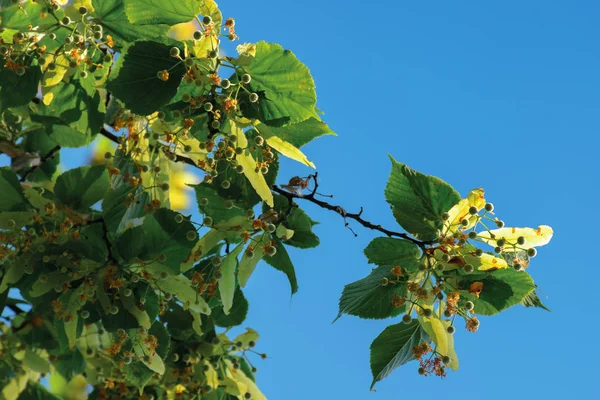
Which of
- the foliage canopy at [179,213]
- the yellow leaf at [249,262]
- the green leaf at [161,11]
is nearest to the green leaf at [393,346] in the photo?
the foliage canopy at [179,213]

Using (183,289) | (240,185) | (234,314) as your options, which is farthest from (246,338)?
(240,185)

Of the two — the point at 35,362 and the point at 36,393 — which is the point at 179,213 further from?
the point at 36,393

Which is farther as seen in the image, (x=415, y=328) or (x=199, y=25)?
(x=415, y=328)

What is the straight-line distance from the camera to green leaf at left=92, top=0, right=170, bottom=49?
1.83 m

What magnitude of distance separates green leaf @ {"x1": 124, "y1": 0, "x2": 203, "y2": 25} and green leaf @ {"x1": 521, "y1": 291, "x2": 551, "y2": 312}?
3.52 feet

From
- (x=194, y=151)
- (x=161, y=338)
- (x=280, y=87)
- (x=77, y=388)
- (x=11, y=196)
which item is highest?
(x=280, y=87)

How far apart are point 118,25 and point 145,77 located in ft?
1.00

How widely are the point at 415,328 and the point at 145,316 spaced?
752 mm

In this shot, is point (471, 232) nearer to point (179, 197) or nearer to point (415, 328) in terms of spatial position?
point (415, 328)

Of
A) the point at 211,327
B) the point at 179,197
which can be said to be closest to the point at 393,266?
the point at 211,327

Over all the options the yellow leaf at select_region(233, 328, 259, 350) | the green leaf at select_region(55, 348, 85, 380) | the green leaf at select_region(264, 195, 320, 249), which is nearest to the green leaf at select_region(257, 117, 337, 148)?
the green leaf at select_region(264, 195, 320, 249)

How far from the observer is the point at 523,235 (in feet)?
5.55

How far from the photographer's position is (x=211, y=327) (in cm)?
240

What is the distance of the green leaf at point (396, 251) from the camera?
173 cm
